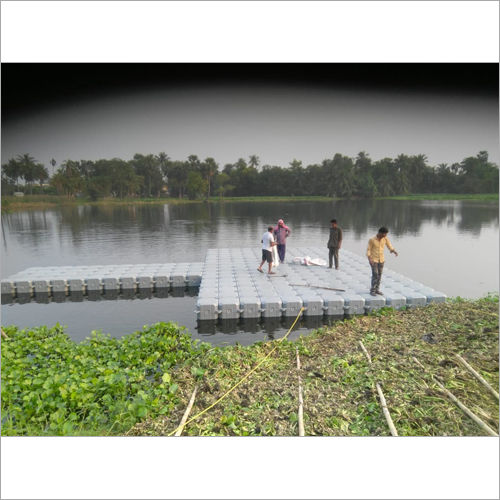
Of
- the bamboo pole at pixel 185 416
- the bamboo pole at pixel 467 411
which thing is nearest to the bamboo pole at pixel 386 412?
the bamboo pole at pixel 467 411

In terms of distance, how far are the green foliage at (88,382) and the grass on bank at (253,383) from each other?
16mm

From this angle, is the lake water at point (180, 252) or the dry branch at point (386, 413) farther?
the lake water at point (180, 252)

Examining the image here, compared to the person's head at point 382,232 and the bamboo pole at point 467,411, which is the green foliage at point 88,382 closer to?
the bamboo pole at point 467,411

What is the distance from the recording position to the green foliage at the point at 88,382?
3.96 m

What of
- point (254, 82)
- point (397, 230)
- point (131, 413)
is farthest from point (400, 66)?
point (397, 230)

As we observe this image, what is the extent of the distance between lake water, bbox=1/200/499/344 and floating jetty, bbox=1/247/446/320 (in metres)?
0.43

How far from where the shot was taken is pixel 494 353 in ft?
14.8

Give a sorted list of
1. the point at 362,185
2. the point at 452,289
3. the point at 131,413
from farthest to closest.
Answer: the point at 362,185 → the point at 452,289 → the point at 131,413

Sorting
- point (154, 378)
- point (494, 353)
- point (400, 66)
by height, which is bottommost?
point (154, 378)

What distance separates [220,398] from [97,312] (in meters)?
5.90

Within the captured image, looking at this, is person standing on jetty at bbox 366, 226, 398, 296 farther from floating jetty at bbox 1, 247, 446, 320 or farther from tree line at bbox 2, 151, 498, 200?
tree line at bbox 2, 151, 498, 200

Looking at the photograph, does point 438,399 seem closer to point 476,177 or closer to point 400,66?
point 400,66

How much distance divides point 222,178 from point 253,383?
65.8 feet

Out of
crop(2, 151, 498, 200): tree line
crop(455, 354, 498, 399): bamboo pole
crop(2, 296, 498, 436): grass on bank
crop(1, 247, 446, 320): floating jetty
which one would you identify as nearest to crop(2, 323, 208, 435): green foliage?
crop(2, 296, 498, 436): grass on bank
